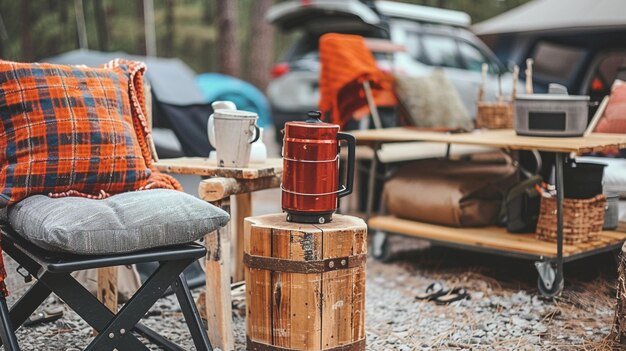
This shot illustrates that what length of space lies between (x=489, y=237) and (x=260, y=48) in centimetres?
971

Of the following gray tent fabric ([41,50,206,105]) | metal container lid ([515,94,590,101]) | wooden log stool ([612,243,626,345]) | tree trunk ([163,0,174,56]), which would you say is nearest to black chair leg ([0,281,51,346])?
wooden log stool ([612,243,626,345])

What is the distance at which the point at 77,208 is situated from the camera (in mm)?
2367

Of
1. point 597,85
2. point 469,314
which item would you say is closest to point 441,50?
point 597,85

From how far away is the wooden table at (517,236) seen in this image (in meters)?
3.72

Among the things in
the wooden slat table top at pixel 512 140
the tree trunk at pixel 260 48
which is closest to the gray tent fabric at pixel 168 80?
the wooden slat table top at pixel 512 140

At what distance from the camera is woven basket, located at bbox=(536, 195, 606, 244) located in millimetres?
3898

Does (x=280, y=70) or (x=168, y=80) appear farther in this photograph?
(x=280, y=70)

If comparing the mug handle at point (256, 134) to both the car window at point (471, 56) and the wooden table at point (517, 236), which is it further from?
the car window at point (471, 56)

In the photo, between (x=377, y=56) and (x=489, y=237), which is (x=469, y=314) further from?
(x=377, y=56)

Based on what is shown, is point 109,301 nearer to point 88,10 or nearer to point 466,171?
point 466,171

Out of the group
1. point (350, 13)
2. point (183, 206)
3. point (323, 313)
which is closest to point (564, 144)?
point (323, 313)

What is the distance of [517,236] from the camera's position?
4156 mm

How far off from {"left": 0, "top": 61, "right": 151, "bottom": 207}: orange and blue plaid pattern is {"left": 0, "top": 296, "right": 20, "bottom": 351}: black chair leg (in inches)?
14.0

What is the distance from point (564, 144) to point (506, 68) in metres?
4.60
